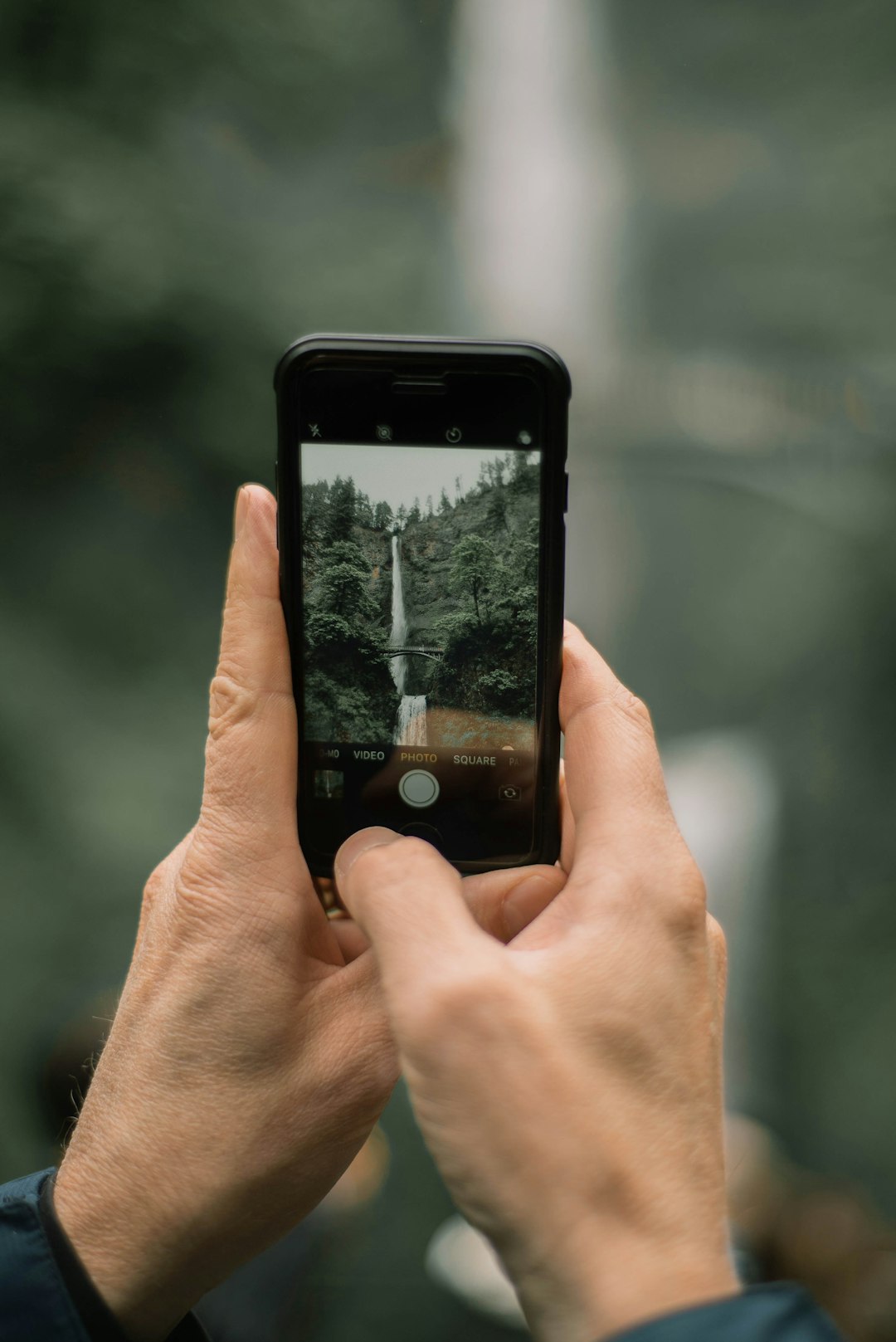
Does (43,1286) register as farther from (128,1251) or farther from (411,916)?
(411,916)

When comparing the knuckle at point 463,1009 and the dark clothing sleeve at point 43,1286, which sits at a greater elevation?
the knuckle at point 463,1009

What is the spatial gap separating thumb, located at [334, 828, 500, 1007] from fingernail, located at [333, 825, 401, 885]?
11mm

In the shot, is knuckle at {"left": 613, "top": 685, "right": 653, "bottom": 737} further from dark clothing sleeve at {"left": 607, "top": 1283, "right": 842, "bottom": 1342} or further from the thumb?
dark clothing sleeve at {"left": 607, "top": 1283, "right": 842, "bottom": 1342}

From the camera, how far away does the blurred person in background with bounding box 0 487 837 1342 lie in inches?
12.7

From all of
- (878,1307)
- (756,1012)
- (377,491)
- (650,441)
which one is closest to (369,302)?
(650,441)

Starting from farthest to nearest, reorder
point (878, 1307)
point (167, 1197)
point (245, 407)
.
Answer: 1. point (245, 407)
2. point (878, 1307)
3. point (167, 1197)

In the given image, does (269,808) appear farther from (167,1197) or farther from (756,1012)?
(756,1012)

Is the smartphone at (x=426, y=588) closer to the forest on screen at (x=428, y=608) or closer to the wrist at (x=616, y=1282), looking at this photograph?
the forest on screen at (x=428, y=608)

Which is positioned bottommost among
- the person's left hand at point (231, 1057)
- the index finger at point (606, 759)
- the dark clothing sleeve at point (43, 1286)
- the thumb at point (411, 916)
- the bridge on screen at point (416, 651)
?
the dark clothing sleeve at point (43, 1286)

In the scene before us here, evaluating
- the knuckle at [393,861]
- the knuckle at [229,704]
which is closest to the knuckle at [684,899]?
the knuckle at [393,861]

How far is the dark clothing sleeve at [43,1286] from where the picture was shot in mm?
447

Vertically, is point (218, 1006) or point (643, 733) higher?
point (643, 733)

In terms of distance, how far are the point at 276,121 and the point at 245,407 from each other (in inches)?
17.1

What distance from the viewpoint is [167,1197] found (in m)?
0.46
